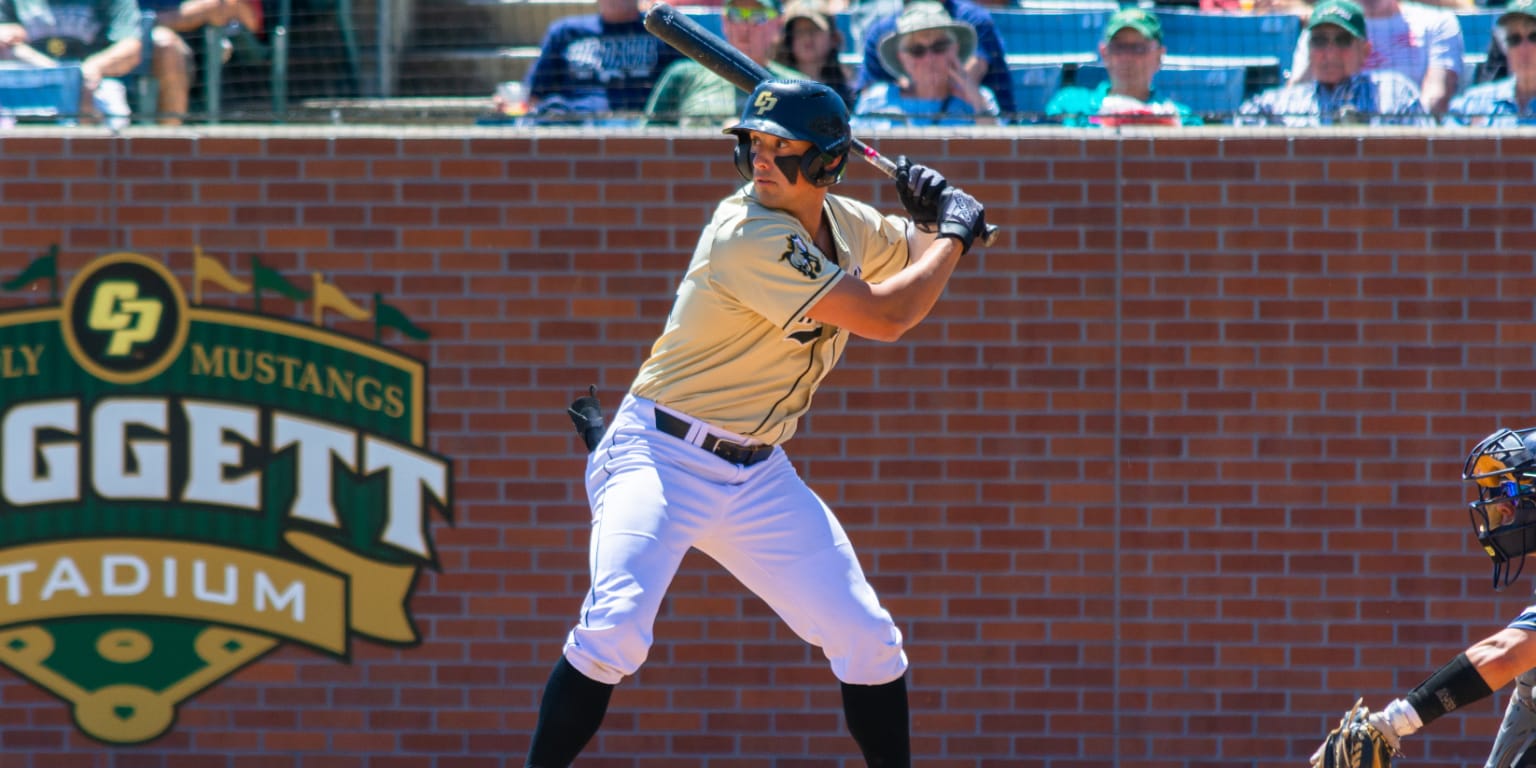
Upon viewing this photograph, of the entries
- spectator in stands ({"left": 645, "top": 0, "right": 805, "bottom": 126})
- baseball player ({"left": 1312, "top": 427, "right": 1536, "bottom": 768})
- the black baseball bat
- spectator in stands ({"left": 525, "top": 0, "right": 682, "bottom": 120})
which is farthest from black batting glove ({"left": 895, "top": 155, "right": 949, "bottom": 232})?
spectator in stands ({"left": 525, "top": 0, "right": 682, "bottom": 120})

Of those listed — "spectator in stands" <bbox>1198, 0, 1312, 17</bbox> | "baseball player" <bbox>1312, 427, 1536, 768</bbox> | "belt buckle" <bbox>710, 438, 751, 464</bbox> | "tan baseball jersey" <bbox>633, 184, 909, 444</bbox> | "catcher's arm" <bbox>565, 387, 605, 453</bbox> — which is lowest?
"baseball player" <bbox>1312, 427, 1536, 768</bbox>

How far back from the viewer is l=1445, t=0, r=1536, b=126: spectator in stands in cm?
625

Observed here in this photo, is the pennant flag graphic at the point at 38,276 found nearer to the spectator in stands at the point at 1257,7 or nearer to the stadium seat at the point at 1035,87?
the stadium seat at the point at 1035,87

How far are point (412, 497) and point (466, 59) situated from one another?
2507mm

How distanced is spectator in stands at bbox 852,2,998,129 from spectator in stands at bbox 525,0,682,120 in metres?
0.80

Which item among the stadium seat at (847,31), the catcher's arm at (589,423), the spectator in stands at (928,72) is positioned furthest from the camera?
the stadium seat at (847,31)

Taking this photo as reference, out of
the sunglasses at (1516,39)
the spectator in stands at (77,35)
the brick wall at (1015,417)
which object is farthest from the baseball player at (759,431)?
the spectator in stands at (77,35)

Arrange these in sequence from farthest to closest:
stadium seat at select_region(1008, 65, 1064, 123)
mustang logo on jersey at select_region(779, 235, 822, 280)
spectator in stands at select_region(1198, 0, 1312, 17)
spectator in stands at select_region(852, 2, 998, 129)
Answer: spectator in stands at select_region(1198, 0, 1312, 17)
stadium seat at select_region(1008, 65, 1064, 123)
spectator in stands at select_region(852, 2, 998, 129)
mustang logo on jersey at select_region(779, 235, 822, 280)

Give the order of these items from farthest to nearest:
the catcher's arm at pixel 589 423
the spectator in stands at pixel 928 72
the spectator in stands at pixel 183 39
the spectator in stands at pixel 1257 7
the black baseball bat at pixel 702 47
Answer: the spectator in stands at pixel 1257 7 → the spectator in stands at pixel 928 72 → the spectator in stands at pixel 183 39 → the black baseball bat at pixel 702 47 → the catcher's arm at pixel 589 423

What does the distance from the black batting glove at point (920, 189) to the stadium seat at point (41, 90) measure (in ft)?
10.5

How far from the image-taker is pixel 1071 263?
547cm

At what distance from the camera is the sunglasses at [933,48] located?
6.47m

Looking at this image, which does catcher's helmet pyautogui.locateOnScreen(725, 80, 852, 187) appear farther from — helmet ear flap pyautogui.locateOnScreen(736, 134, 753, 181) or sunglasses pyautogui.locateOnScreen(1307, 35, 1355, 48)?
sunglasses pyautogui.locateOnScreen(1307, 35, 1355, 48)

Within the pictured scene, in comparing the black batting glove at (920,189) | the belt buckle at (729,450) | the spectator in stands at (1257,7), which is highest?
the spectator in stands at (1257,7)
